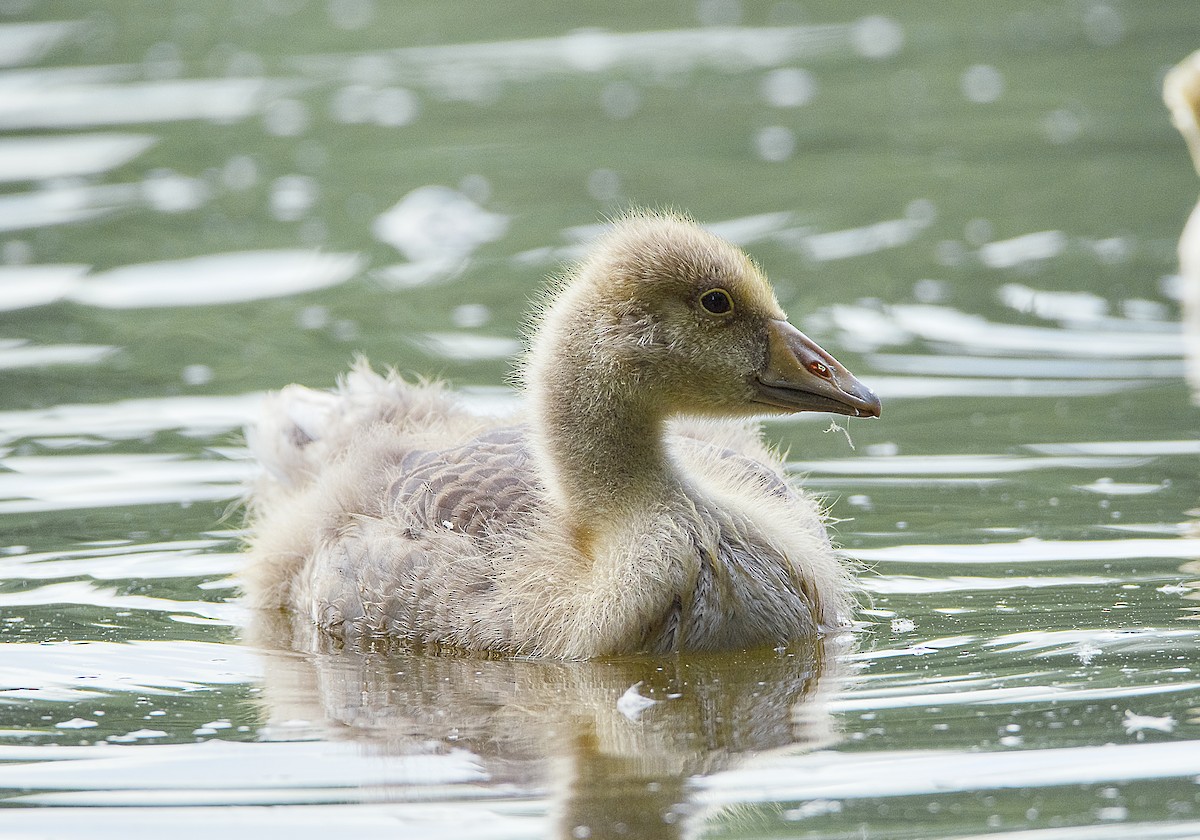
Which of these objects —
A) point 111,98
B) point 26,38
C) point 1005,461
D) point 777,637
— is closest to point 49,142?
point 111,98

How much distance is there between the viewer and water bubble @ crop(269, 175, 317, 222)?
49.8 feet

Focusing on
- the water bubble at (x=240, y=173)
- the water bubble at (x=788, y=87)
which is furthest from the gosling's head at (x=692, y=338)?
the water bubble at (x=788, y=87)

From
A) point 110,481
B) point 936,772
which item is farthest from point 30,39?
point 936,772

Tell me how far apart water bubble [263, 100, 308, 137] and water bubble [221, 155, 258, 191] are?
2.92 feet

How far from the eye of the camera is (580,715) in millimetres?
6574

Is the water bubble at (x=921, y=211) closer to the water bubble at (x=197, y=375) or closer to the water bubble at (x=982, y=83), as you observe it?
the water bubble at (x=982, y=83)

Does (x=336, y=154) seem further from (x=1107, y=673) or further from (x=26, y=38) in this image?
(x=1107, y=673)

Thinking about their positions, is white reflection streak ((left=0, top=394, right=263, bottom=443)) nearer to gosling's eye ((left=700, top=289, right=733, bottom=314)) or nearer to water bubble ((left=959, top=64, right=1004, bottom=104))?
gosling's eye ((left=700, top=289, right=733, bottom=314))

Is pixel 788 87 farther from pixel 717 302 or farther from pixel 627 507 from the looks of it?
pixel 627 507

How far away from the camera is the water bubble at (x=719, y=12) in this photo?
2223cm

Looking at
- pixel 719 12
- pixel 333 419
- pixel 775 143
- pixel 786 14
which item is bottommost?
pixel 333 419

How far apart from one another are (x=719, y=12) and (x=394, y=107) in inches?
219

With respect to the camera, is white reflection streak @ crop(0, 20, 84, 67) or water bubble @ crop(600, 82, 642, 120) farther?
white reflection streak @ crop(0, 20, 84, 67)

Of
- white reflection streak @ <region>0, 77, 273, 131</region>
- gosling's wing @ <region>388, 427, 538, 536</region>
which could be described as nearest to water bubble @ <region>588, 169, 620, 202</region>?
white reflection streak @ <region>0, 77, 273, 131</region>
